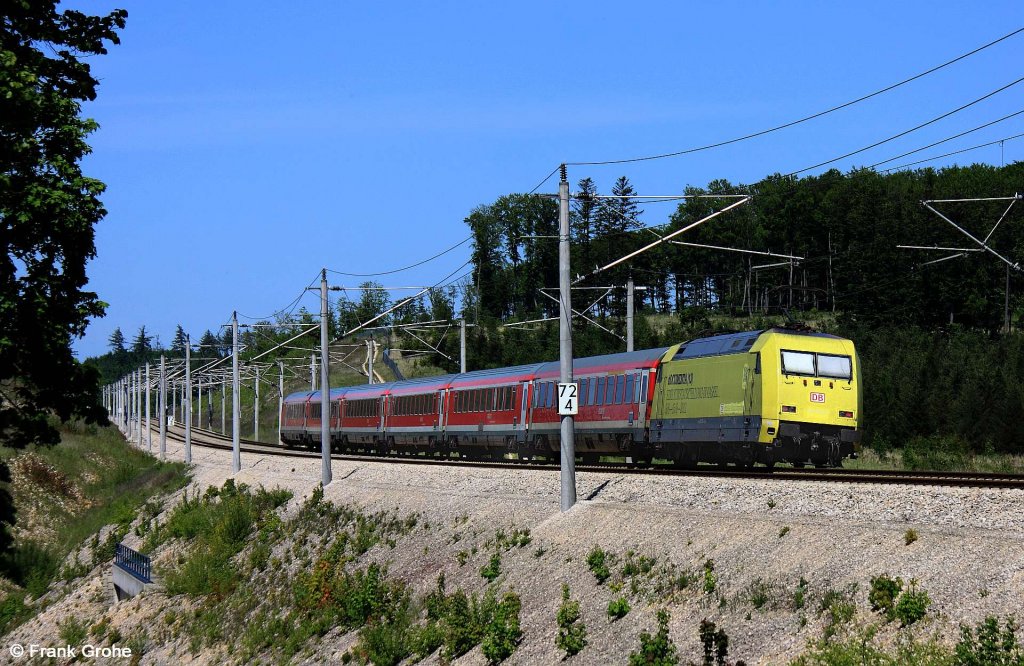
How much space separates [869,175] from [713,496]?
137398 mm

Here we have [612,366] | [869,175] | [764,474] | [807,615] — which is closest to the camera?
[807,615]

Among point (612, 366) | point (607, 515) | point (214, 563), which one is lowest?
point (214, 563)

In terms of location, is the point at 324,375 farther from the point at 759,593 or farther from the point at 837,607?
the point at 837,607

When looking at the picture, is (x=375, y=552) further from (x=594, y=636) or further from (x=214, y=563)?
(x=594, y=636)

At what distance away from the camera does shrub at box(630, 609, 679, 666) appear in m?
16.2

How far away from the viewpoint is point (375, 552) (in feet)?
99.8

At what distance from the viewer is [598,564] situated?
2119 cm

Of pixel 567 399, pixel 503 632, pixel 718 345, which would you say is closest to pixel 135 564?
pixel 567 399

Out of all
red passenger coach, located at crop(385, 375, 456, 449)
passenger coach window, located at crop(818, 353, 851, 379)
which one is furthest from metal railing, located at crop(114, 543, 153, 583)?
passenger coach window, located at crop(818, 353, 851, 379)

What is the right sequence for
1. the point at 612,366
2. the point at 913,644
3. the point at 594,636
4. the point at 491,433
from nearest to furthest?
1. the point at 913,644
2. the point at 594,636
3. the point at 612,366
4. the point at 491,433

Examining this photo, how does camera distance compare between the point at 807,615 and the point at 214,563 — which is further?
the point at 214,563

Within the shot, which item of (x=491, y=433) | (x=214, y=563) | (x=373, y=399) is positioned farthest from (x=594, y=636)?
(x=373, y=399)

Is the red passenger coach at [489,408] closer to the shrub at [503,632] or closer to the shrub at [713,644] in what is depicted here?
the shrub at [503,632]

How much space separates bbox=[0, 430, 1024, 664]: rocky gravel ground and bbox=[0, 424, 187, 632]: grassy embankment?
60.6ft
